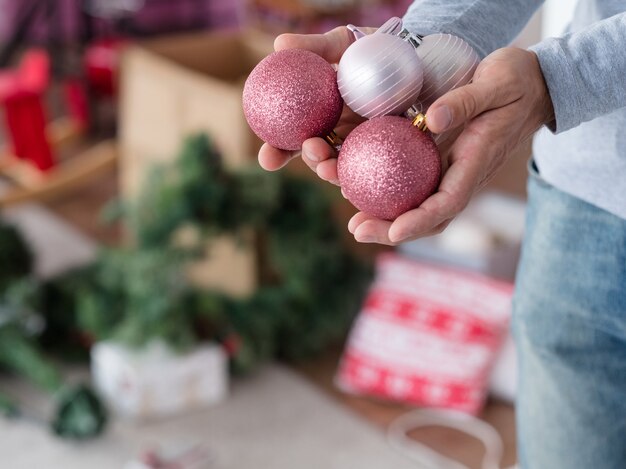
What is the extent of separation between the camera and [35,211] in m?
2.56

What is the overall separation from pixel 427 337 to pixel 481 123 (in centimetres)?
119

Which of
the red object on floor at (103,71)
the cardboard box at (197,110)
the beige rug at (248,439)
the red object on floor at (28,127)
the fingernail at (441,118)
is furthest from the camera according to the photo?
the red object on floor at (103,71)

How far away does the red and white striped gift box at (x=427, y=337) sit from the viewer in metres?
1.71

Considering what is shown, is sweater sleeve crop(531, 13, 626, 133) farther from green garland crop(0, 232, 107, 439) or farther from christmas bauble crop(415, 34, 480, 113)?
green garland crop(0, 232, 107, 439)

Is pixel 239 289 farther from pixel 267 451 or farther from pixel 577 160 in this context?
pixel 577 160

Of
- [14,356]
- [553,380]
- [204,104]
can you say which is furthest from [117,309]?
[553,380]

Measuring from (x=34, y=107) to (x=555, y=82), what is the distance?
87.0 inches

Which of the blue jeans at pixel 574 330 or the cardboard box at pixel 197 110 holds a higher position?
the blue jeans at pixel 574 330

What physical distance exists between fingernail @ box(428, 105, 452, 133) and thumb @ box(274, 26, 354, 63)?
0.19 metres

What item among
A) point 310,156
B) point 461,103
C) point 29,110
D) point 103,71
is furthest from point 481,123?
point 103,71

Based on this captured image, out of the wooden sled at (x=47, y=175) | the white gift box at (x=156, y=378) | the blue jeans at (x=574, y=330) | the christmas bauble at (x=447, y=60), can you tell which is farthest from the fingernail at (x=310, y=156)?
the wooden sled at (x=47, y=175)

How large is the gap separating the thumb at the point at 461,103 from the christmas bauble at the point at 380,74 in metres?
0.10

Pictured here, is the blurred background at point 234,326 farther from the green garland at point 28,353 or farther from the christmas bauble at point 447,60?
the christmas bauble at point 447,60

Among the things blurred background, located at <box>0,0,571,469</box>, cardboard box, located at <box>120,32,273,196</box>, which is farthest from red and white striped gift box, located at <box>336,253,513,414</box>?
cardboard box, located at <box>120,32,273,196</box>
